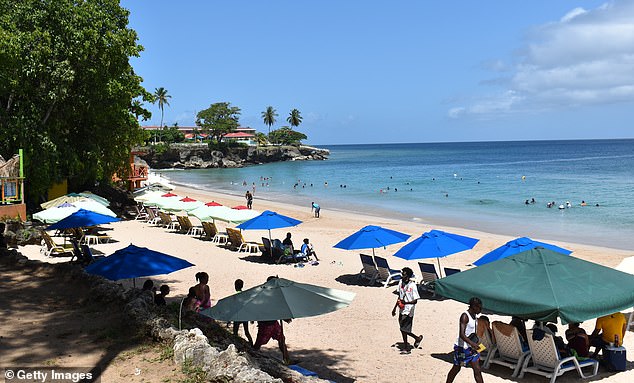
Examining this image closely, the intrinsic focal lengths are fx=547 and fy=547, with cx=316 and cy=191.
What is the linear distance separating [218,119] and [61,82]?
91024mm

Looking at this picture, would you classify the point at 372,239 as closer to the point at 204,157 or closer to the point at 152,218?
the point at 152,218

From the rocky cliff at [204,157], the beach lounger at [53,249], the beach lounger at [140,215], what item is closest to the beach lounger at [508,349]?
the beach lounger at [53,249]

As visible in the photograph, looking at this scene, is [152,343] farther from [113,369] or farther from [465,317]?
[465,317]

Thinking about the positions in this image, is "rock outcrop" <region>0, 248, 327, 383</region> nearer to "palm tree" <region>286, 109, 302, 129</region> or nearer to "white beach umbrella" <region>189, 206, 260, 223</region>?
"white beach umbrella" <region>189, 206, 260, 223</region>

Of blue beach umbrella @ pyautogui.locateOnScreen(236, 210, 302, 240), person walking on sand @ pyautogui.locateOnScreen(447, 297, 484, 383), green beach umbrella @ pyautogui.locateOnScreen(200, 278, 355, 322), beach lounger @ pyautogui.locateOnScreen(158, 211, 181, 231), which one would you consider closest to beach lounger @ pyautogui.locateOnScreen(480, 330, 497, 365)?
person walking on sand @ pyautogui.locateOnScreen(447, 297, 484, 383)

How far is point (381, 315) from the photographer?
11383 mm

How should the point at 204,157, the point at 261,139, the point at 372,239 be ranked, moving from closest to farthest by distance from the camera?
the point at 372,239 → the point at 204,157 → the point at 261,139

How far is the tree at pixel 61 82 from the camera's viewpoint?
74.4ft

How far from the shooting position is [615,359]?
318 inches

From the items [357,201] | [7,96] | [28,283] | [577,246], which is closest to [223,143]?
[357,201]

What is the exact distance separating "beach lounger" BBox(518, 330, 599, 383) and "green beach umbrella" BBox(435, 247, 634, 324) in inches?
29.0

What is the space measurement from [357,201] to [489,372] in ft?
122

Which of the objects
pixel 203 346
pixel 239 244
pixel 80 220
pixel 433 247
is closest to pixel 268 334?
pixel 203 346

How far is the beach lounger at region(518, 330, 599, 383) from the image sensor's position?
7656 millimetres
